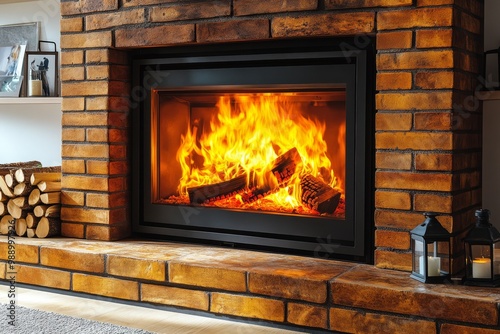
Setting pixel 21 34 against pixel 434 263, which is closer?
pixel 434 263

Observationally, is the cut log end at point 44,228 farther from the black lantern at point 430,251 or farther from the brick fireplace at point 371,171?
the black lantern at point 430,251

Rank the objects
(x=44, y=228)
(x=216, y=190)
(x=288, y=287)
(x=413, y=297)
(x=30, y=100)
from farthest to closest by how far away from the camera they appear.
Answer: (x=30, y=100) → (x=44, y=228) → (x=216, y=190) → (x=288, y=287) → (x=413, y=297)

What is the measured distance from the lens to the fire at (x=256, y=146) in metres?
2.85

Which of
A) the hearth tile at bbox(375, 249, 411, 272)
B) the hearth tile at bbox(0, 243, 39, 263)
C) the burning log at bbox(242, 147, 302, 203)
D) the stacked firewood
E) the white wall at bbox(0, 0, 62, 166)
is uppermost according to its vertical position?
the white wall at bbox(0, 0, 62, 166)

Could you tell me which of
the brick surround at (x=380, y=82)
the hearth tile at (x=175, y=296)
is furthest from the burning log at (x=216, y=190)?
the hearth tile at (x=175, y=296)

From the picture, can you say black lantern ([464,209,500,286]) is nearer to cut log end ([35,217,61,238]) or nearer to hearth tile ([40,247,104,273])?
hearth tile ([40,247,104,273])

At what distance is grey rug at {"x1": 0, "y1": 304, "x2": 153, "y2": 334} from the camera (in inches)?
95.2

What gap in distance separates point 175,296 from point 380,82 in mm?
1077

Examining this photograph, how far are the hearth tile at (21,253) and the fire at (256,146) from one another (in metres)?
0.66

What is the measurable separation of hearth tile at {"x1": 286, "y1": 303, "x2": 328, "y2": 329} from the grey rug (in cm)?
49

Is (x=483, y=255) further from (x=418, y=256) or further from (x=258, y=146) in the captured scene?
(x=258, y=146)

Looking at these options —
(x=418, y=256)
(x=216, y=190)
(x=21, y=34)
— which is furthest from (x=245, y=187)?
(x=21, y=34)

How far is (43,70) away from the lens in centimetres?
366

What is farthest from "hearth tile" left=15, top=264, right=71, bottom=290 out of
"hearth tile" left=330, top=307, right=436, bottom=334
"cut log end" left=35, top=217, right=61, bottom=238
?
"hearth tile" left=330, top=307, right=436, bottom=334
